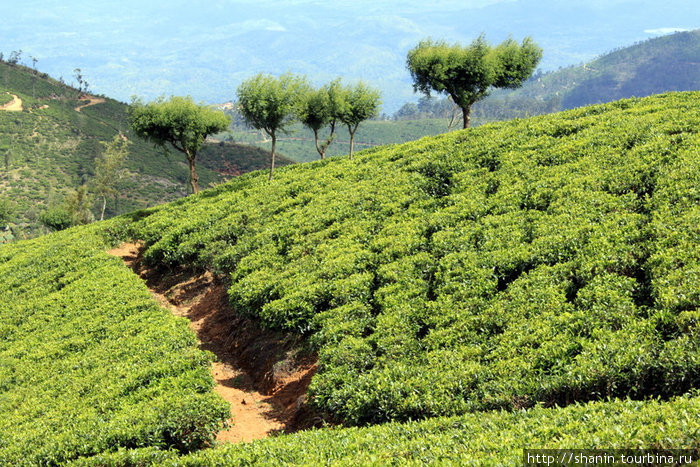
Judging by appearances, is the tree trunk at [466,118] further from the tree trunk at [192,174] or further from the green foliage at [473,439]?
the green foliage at [473,439]

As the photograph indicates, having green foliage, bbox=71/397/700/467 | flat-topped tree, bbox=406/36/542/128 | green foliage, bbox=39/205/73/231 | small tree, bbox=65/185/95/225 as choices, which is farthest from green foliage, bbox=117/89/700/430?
small tree, bbox=65/185/95/225

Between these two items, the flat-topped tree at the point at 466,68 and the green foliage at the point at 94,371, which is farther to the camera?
the flat-topped tree at the point at 466,68

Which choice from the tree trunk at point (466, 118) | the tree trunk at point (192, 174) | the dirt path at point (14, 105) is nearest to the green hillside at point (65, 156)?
the dirt path at point (14, 105)

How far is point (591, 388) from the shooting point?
1041 cm

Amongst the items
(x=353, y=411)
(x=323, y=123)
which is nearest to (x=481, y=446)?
(x=353, y=411)

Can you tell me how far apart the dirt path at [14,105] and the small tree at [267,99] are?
412 feet

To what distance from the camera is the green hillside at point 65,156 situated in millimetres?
106125

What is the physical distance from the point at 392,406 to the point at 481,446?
3.48 m

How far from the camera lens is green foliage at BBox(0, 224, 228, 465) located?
12.4 meters

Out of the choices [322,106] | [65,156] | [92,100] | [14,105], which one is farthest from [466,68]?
[92,100]

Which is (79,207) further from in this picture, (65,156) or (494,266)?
(494,266)

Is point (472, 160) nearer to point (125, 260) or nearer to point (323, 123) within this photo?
point (125, 260)

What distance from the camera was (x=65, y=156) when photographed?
406 feet

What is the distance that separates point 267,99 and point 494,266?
85.4ft
